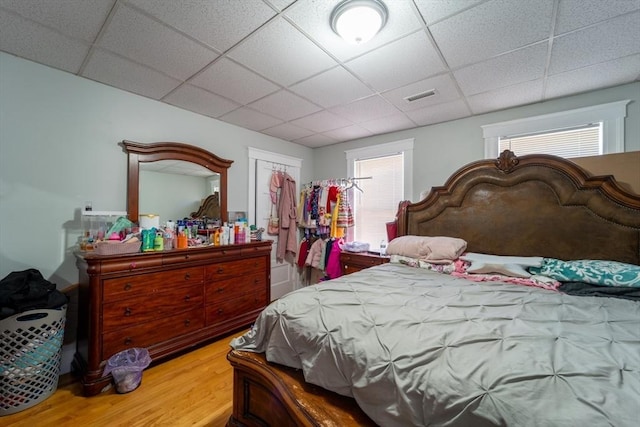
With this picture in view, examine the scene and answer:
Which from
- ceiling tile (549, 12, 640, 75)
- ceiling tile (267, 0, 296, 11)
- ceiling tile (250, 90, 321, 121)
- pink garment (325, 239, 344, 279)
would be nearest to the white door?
pink garment (325, 239, 344, 279)

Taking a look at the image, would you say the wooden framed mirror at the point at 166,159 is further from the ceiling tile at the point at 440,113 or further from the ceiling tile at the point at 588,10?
the ceiling tile at the point at 588,10

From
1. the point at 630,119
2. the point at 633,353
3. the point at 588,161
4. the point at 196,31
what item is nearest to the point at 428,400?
the point at 633,353

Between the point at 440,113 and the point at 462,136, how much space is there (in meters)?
0.42

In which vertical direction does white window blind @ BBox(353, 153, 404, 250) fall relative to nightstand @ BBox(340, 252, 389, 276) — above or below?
above

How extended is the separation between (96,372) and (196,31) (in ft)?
8.09

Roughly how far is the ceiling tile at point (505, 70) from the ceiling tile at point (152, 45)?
6.70ft

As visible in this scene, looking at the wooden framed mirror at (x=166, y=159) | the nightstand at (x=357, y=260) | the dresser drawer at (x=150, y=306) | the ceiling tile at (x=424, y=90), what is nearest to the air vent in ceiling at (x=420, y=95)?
the ceiling tile at (x=424, y=90)

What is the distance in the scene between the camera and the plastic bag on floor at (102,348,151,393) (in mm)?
1857

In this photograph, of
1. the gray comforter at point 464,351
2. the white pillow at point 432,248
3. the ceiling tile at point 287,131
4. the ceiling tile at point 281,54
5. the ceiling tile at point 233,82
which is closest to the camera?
the gray comforter at point 464,351

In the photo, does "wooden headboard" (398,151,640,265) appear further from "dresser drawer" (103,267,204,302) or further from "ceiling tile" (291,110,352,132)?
"dresser drawer" (103,267,204,302)

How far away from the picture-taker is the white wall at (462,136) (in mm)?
2217

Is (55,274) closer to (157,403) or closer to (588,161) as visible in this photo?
(157,403)

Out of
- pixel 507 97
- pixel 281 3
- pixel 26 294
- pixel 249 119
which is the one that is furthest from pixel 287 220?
pixel 507 97

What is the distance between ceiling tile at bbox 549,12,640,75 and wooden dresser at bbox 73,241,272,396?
10.2ft
